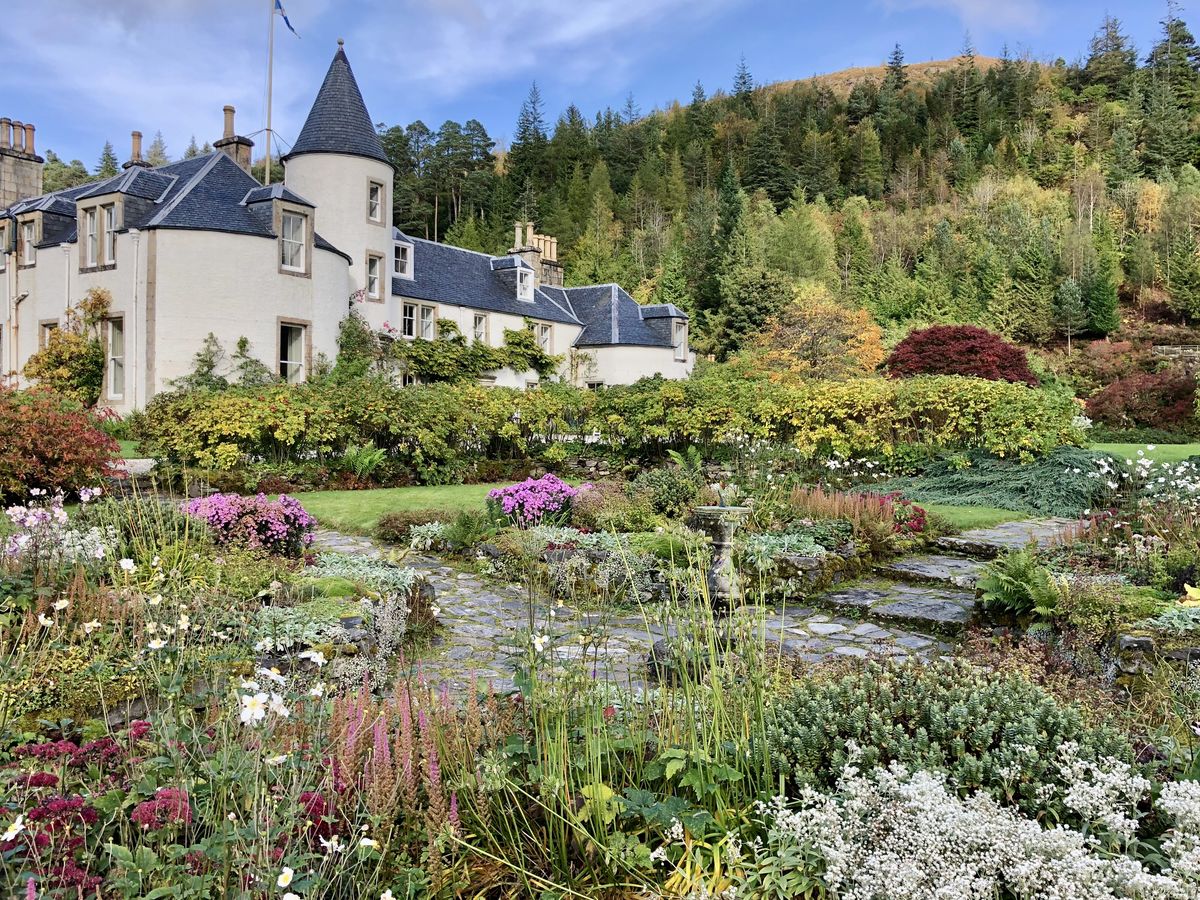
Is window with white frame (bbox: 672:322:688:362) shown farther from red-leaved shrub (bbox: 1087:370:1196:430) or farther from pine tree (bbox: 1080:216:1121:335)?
pine tree (bbox: 1080:216:1121:335)

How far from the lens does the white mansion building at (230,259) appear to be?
17.9 meters

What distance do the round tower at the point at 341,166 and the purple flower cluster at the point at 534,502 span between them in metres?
15.8

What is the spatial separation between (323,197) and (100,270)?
19.5 ft

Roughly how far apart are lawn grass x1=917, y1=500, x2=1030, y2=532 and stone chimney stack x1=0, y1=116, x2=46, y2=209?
92.0ft

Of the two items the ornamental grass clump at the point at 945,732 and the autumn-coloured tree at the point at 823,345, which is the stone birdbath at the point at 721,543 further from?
the autumn-coloured tree at the point at 823,345

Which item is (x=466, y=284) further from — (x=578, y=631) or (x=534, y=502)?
(x=578, y=631)

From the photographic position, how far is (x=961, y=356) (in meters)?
17.9

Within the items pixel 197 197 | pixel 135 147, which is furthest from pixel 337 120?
pixel 135 147

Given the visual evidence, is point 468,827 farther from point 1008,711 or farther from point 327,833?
point 1008,711

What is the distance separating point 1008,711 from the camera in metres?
2.53

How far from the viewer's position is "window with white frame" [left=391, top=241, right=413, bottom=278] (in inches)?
987

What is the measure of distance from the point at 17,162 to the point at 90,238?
28.9 feet

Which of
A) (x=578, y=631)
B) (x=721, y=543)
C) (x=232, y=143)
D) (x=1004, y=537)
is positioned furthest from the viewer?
(x=232, y=143)

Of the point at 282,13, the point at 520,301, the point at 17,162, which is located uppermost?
the point at 282,13
